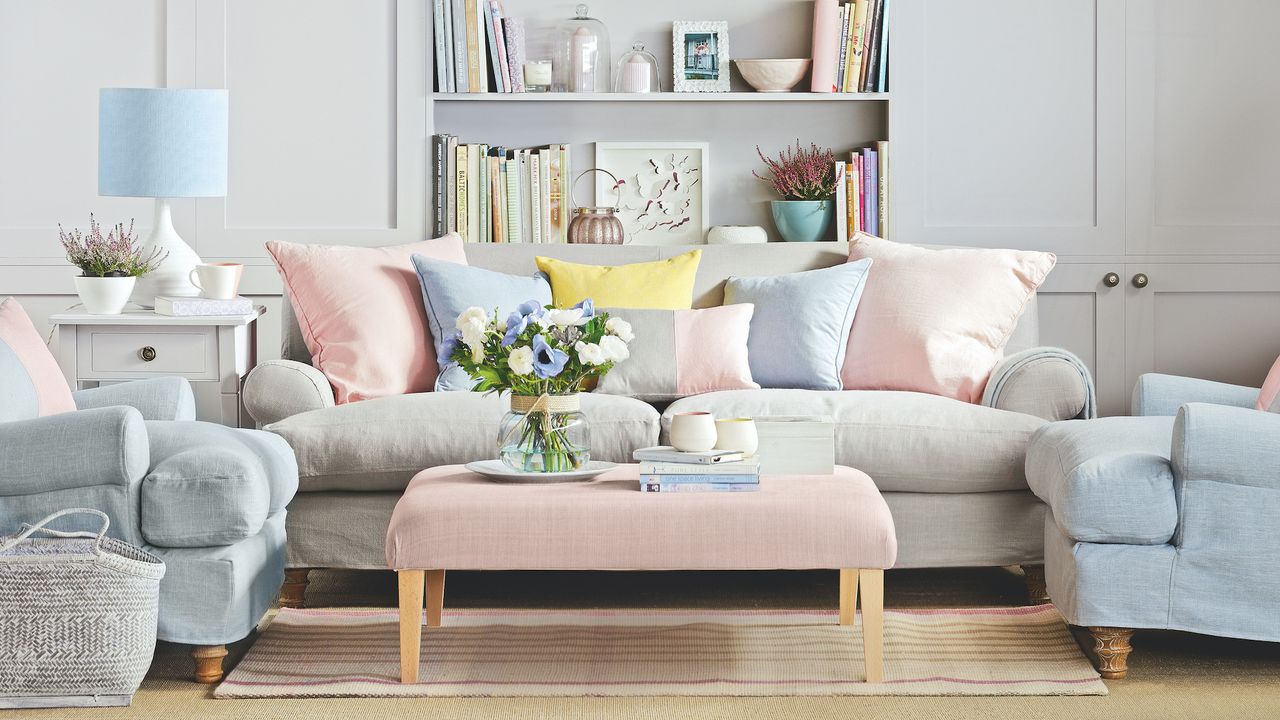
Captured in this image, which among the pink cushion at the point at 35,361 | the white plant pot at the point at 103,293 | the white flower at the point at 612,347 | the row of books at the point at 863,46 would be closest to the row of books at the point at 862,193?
the row of books at the point at 863,46

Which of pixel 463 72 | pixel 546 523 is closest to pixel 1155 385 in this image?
pixel 546 523

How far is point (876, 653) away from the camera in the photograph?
234cm

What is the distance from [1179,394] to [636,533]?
4.99 ft

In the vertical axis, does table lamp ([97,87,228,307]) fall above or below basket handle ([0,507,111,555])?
above

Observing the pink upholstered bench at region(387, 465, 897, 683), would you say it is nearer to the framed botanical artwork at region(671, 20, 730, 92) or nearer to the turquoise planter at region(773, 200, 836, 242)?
the turquoise planter at region(773, 200, 836, 242)

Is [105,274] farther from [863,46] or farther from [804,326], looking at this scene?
[863,46]

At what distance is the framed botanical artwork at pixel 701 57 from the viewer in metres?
4.15

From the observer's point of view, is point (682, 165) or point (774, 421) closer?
point (774, 421)

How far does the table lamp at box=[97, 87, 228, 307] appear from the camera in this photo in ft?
11.4

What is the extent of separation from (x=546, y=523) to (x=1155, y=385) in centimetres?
163

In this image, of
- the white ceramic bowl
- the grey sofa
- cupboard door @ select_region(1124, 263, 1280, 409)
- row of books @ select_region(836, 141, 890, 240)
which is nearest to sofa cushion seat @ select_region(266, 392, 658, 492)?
the grey sofa

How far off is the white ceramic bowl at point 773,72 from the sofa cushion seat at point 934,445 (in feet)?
5.08

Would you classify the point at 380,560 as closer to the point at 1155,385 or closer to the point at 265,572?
the point at 265,572

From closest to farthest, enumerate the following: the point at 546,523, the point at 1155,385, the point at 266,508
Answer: the point at 546,523
the point at 266,508
the point at 1155,385
